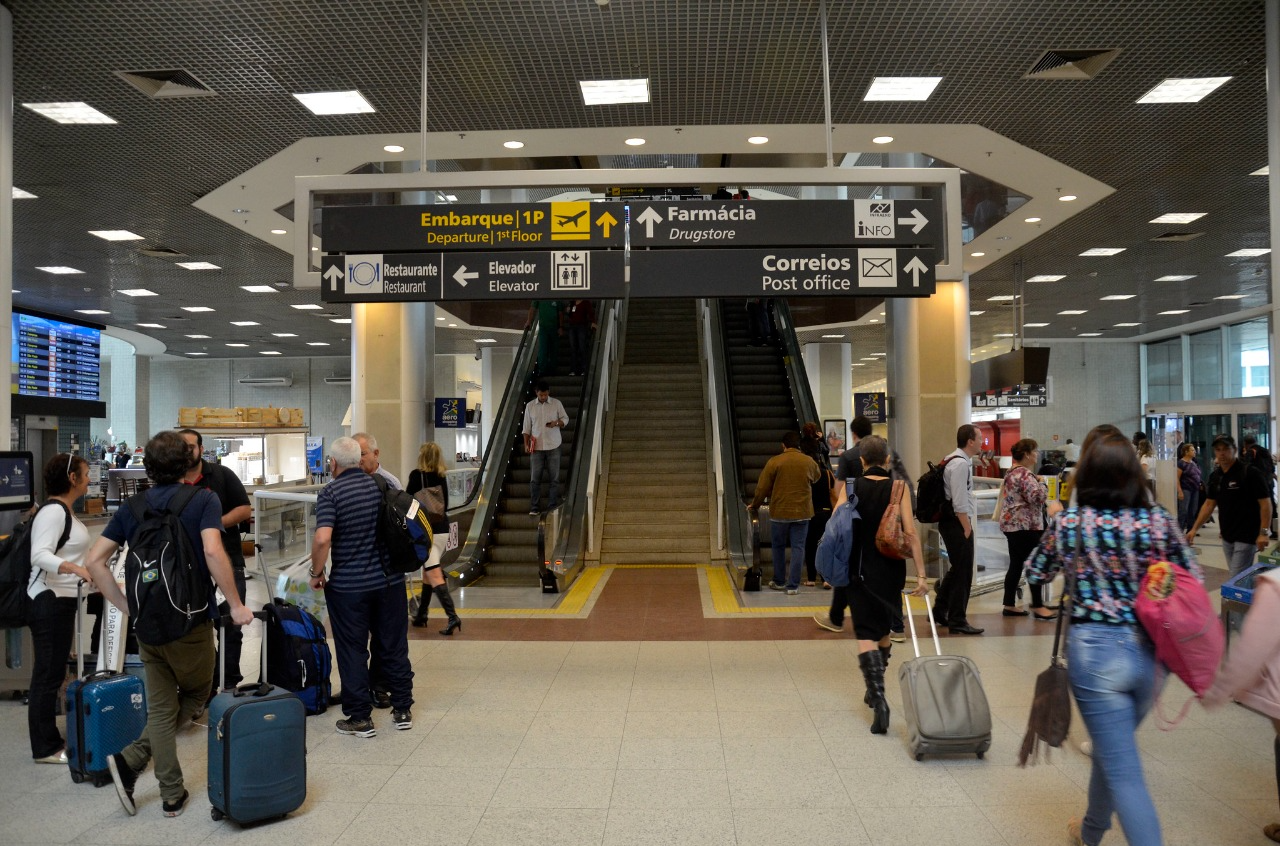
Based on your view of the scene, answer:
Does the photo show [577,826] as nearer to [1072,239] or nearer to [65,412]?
[1072,239]

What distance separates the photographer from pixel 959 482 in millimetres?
7180

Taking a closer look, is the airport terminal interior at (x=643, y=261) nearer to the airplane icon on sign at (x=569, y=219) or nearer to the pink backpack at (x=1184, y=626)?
the airplane icon on sign at (x=569, y=219)

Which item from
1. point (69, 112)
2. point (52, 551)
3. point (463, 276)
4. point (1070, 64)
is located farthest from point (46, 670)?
point (1070, 64)

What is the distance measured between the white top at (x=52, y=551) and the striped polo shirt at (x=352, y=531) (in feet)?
3.86

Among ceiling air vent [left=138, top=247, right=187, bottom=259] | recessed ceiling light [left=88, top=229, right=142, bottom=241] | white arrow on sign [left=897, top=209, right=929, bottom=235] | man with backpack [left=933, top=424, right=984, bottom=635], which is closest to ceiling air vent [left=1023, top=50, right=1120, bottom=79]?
white arrow on sign [left=897, top=209, right=929, bottom=235]

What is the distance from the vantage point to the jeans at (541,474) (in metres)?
11.6

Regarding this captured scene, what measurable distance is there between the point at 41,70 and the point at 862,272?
5837 mm

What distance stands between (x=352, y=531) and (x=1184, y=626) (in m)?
3.88

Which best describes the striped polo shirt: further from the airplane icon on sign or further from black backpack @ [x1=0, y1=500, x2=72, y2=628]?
the airplane icon on sign

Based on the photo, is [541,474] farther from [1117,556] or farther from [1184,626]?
[1184,626]

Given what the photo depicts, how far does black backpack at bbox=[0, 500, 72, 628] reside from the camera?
4629 millimetres

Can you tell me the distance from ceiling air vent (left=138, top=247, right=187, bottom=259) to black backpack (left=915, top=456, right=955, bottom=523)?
418 inches

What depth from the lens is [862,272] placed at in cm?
543

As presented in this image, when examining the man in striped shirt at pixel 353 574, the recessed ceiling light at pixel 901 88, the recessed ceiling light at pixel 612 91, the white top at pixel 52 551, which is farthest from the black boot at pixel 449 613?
the recessed ceiling light at pixel 901 88
